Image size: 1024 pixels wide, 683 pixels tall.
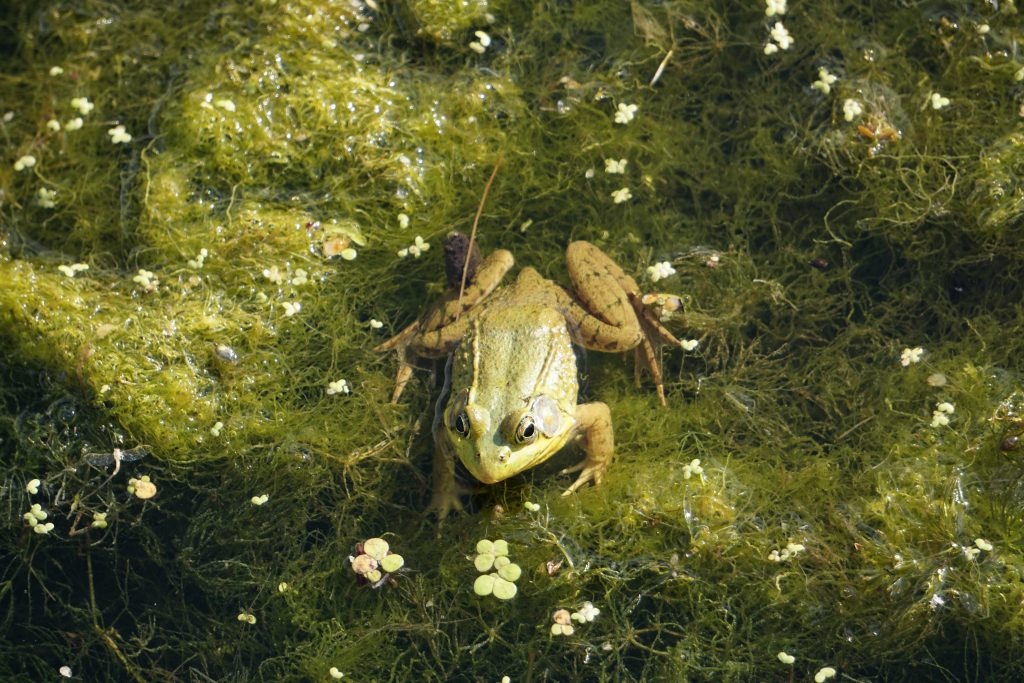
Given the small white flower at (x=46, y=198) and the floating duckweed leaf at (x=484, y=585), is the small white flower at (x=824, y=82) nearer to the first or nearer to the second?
the floating duckweed leaf at (x=484, y=585)

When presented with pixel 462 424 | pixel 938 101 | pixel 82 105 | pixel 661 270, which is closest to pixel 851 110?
pixel 938 101

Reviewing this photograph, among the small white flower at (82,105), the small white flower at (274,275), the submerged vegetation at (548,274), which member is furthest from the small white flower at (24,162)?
the small white flower at (274,275)

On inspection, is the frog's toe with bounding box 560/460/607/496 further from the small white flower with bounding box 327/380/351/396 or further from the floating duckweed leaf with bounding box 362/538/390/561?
the small white flower with bounding box 327/380/351/396

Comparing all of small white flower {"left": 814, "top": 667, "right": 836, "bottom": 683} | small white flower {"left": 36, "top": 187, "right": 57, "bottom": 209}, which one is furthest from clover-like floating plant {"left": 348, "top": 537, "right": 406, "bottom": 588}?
small white flower {"left": 36, "top": 187, "right": 57, "bottom": 209}

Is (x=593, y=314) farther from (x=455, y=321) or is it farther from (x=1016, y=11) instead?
(x=1016, y=11)

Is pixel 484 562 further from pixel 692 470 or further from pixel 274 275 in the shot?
pixel 274 275

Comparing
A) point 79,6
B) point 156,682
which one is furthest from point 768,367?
point 79,6
